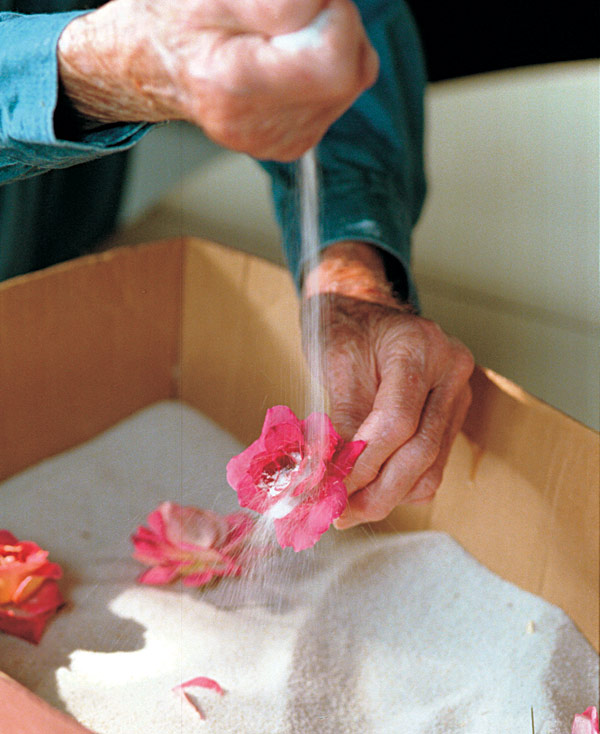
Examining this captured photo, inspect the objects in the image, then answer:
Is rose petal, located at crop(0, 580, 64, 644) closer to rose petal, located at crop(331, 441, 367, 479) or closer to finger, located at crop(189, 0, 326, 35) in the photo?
rose petal, located at crop(331, 441, 367, 479)

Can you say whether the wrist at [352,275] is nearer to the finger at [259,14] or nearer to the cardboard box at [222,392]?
the cardboard box at [222,392]

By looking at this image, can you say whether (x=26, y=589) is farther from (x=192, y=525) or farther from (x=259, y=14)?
(x=259, y=14)

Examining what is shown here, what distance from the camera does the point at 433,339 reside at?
410mm

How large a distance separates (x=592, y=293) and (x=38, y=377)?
52 cm

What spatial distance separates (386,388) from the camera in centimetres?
38

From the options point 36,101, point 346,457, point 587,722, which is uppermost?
point 36,101

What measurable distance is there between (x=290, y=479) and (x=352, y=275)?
0.57 ft

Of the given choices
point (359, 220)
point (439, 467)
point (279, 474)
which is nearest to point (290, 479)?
point (279, 474)

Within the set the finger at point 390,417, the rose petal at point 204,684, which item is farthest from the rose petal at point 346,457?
the rose petal at point 204,684

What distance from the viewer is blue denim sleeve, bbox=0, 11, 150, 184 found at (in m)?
0.28

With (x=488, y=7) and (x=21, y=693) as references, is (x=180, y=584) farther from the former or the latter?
(x=488, y=7)

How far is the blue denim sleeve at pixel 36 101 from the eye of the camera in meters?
0.28

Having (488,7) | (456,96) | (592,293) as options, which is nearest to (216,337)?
(592,293)

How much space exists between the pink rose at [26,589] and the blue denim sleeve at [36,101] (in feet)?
0.61
